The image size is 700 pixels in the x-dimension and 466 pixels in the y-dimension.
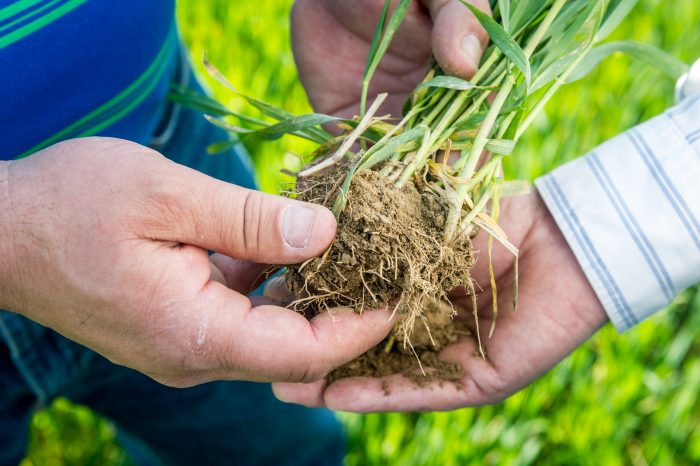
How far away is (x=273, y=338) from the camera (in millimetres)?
974

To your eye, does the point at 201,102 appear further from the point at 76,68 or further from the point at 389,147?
the point at 389,147

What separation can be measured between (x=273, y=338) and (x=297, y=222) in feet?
0.56

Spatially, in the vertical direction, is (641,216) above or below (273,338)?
above

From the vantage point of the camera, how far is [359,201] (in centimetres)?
100

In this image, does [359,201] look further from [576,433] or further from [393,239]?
[576,433]

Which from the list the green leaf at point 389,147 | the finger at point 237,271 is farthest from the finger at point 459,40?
the finger at point 237,271

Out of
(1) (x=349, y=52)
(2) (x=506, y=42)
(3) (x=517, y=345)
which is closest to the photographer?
(2) (x=506, y=42)

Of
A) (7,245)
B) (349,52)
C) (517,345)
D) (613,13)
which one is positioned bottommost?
(517,345)

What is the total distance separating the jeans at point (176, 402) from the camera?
1.28 metres

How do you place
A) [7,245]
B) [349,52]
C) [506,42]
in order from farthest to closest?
[349,52] → [506,42] → [7,245]

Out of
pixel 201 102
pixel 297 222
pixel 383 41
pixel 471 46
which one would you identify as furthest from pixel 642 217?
pixel 201 102

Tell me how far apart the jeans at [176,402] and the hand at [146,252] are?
1.09ft

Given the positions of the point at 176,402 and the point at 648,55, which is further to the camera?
the point at 176,402

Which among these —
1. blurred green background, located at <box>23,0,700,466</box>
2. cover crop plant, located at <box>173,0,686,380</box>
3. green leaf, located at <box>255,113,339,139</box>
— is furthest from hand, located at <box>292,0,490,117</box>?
blurred green background, located at <box>23,0,700,466</box>
